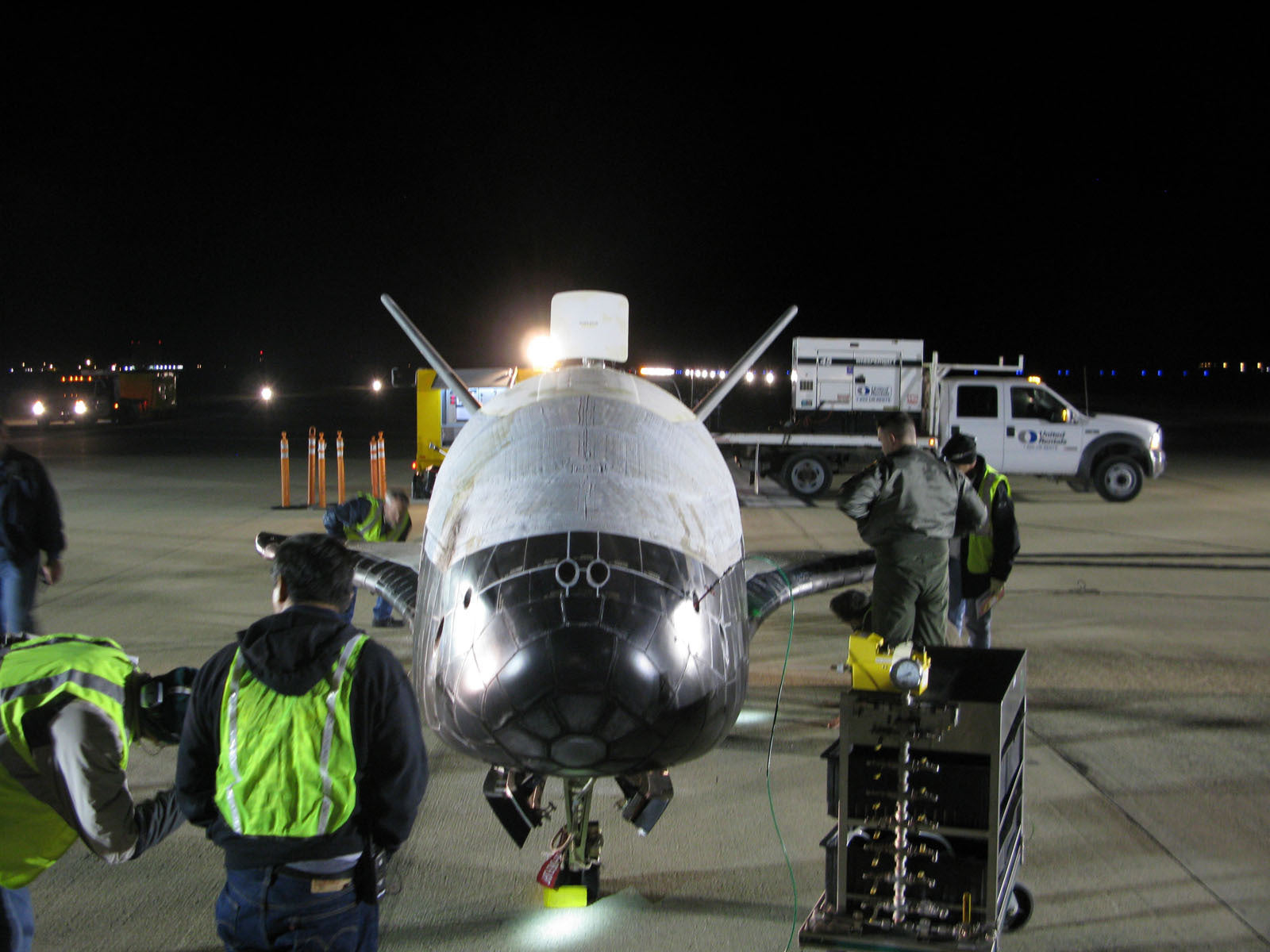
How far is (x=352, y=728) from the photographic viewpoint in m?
2.49

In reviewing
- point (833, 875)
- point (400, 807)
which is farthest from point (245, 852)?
point (833, 875)

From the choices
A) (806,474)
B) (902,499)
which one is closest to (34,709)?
(902,499)

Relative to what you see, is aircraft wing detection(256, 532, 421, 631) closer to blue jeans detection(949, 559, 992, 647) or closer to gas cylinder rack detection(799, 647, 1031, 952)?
gas cylinder rack detection(799, 647, 1031, 952)

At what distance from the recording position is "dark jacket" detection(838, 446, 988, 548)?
539 centimetres

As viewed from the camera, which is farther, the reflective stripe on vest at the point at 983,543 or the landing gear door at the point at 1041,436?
the landing gear door at the point at 1041,436

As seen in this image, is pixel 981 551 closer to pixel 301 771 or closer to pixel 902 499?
pixel 902 499

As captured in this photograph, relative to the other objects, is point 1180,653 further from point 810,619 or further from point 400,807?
point 400,807

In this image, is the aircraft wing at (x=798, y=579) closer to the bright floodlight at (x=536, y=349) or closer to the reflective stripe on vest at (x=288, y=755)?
the reflective stripe on vest at (x=288, y=755)

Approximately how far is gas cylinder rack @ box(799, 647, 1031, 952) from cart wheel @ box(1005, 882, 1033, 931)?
34 centimetres

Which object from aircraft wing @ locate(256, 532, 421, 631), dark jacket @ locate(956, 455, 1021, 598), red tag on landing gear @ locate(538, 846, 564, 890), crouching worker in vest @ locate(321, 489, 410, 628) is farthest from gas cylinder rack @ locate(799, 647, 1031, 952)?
crouching worker in vest @ locate(321, 489, 410, 628)

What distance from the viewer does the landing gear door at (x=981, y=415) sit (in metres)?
17.5

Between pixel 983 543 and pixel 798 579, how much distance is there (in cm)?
222

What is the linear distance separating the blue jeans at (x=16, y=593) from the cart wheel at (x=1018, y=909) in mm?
5782

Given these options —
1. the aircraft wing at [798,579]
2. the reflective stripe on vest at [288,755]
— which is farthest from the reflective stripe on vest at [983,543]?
the reflective stripe on vest at [288,755]
